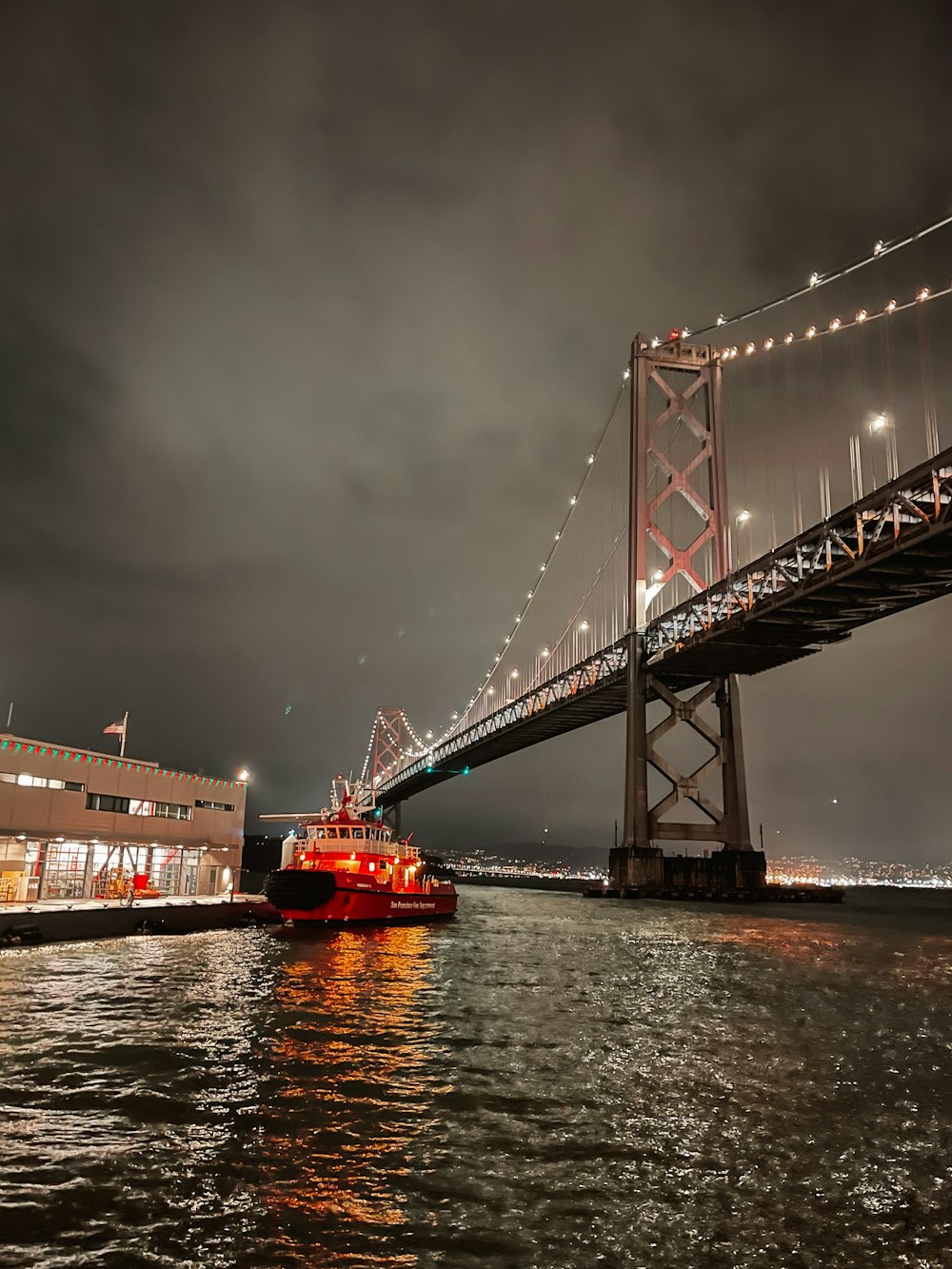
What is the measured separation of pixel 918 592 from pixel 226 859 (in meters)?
36.7

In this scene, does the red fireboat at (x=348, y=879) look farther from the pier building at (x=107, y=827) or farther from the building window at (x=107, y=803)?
the building window at (x=107, y=803)

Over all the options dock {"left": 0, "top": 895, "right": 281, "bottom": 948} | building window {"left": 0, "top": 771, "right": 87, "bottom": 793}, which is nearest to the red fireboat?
dock {"left": 0, "top": 895, "right": 281, "bottom": 948}

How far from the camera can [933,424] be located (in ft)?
115

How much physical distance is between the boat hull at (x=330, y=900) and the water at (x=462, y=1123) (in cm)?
1330

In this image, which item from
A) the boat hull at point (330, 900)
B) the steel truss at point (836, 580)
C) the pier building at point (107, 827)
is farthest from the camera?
the steel truss at point (836, 580)

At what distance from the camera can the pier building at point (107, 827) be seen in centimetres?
2780

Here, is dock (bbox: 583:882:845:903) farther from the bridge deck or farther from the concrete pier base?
the bridge deck

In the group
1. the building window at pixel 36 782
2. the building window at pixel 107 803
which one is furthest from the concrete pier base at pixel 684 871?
the building window at pixel 36 782

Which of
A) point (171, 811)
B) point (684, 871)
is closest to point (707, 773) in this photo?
point (684, 871)

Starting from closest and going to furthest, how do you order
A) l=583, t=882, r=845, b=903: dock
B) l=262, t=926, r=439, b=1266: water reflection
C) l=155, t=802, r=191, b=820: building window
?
1. l=262, t=926, r=439, b=1266: water reflection
2. l=155, t=802, r=191, b=820: building window
3. l=583, t=882, r=845, b=903: dock

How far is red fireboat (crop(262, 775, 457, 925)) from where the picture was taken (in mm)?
31672

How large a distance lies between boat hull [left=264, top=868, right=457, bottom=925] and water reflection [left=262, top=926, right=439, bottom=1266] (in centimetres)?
1377

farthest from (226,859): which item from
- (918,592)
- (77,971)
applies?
(918,592)

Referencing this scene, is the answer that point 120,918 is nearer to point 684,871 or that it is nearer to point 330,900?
point 330,900
